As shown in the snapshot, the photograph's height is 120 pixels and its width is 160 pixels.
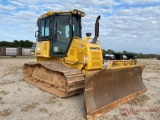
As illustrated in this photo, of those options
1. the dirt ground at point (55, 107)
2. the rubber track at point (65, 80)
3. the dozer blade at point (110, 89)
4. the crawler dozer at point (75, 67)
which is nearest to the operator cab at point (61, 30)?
the crawler dozer at point (75, 67)

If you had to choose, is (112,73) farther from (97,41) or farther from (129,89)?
(97,41)

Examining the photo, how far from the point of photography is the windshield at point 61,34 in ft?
24.4

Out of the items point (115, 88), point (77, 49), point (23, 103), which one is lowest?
point (23, 103)

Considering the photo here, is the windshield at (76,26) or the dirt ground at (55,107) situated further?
the windshield at (76,26)

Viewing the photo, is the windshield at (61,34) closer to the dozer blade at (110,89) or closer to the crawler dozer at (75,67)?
the crawler dozer at (75,67)

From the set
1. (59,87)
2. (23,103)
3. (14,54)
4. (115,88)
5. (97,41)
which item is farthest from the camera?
(14,54)

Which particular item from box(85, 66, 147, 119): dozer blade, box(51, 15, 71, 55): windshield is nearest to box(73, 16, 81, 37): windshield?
box(51, 15, 71, 55): windshield

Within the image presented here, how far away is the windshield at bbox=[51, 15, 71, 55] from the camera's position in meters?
7.43

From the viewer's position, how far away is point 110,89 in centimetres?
591

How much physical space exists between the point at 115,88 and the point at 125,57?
232 centimetres

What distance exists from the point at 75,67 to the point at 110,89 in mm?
1821

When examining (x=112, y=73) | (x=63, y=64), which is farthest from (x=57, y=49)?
(x=112, y=73)

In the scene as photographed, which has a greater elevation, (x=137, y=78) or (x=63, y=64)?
(x=63, y=64)

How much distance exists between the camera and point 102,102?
17.3ft
